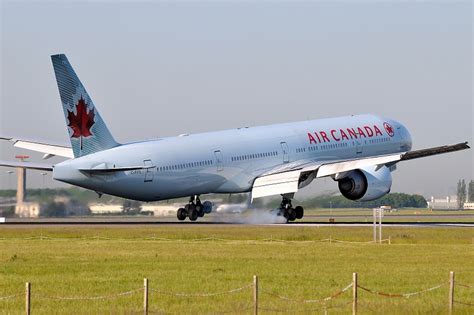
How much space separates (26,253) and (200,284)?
16750 millimetres

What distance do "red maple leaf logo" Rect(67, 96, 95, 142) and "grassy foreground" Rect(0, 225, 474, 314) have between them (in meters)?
5.81

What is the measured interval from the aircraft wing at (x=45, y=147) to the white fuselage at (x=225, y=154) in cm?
1182

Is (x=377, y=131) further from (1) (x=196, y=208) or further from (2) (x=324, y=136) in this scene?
(1) (x=196, y=208)

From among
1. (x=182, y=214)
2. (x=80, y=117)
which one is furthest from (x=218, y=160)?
(x=80, y=117)

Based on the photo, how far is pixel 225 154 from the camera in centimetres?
8294

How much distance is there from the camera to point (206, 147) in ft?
267

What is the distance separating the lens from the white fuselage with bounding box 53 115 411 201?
74688mm

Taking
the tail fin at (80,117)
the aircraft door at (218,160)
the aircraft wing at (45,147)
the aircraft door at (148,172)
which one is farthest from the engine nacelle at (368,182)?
the aircraft wing at (45,147)

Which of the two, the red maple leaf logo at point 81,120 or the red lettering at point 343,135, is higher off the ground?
the red lettering at point 343,135

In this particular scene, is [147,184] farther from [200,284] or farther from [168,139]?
[200,284]

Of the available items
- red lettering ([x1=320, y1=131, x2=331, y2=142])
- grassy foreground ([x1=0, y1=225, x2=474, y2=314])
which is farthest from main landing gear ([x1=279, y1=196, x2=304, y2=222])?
grassy foreground ([x1=0, y1=225, x2=474, y2=314])

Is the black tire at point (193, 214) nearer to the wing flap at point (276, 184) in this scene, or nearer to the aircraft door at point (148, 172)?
the wing flap at point (276, 184)

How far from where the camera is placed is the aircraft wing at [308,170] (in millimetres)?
79750

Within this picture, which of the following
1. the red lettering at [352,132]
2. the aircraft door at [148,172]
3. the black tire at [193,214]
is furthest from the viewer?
the red lettering at [352,132]
